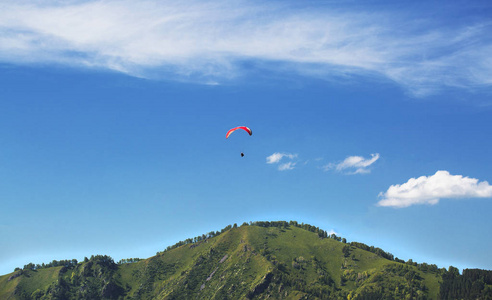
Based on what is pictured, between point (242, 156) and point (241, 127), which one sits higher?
point (241, 127)

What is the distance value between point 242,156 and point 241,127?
1648 cm

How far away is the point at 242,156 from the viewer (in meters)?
187

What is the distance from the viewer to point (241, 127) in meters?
197
